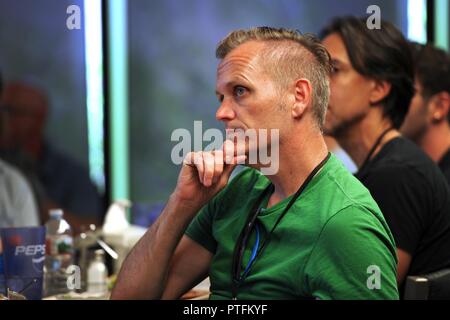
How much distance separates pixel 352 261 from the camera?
156 cm

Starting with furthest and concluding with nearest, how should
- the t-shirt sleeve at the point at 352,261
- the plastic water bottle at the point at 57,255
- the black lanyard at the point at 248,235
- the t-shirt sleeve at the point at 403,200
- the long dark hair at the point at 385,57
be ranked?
1. the long dark hair at the point at 385,57
2. the plastic water bottle at the point at 57,255
3. the t-shirt sleeve at the point at 403,200
4. the black lanyard at the point at 248,235
5. the t-shirt sleeve at the point at 352,261

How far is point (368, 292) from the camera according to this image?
154 centimetres

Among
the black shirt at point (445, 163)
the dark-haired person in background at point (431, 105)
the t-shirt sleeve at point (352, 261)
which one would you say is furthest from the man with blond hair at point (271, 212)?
the dark-haired person in background at point (431, 105)

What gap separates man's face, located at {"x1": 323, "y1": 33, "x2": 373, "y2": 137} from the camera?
266 cm

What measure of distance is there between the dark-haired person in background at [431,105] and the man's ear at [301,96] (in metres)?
1.61

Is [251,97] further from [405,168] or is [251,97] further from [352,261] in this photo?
[405,168]

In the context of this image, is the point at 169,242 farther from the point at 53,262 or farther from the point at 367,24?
the point at 367,24

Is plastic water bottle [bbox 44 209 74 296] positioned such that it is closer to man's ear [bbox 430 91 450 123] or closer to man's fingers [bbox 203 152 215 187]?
man's fingers [bbox 203 152 215 187]

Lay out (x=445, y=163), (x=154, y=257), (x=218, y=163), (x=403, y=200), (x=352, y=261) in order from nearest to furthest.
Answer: (x=352, y=261) < (x=218, y=163) < (x=154, y=257) < (x=403, y=200) < (x=445, y=163)

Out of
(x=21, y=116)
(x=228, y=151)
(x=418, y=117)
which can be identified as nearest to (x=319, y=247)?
(x=228, y=151)

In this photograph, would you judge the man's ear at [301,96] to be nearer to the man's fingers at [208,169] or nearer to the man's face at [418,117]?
the man's fingers at [208,169]

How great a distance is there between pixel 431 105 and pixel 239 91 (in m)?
1.84

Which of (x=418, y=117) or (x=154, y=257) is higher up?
(x=418, y=117)

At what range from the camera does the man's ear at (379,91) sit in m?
2.65
